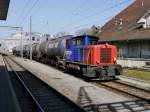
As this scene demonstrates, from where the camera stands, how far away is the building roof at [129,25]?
39156 millimetres

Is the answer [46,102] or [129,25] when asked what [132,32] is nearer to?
[129,25]

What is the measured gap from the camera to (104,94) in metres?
17.0

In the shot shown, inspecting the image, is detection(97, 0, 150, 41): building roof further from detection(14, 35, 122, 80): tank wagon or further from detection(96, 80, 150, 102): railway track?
detection(96, 80, 150, 102): railway track

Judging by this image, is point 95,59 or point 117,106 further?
point 95,59

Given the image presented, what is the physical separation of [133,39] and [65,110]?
25949mm

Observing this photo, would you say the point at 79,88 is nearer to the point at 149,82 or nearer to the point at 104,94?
the point at 104,94

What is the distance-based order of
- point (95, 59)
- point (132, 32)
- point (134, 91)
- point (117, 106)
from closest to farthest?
point (117, 106)
point (134, 91)
point (95, 59)
point (132, 32)

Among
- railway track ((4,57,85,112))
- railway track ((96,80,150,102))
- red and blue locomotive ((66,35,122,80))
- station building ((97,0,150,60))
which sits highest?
station building ((97,0,150,60))

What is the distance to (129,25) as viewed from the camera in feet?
151

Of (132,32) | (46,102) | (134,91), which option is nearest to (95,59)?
(134,91)

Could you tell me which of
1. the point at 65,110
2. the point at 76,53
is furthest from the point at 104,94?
the point at 76,53

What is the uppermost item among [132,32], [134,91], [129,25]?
[129,25]

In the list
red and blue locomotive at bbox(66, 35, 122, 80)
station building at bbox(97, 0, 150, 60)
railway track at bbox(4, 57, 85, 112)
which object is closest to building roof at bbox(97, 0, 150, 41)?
station building at bbox(97, 0, 150, 60)

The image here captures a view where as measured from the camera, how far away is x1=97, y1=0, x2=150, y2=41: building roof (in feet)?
128
